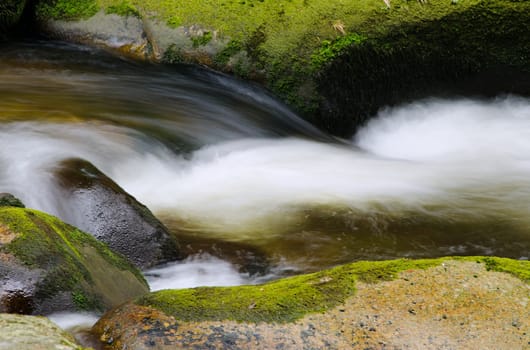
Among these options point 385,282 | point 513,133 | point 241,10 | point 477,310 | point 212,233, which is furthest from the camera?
point 241,10

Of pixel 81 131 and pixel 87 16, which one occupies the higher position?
pixel 87 16

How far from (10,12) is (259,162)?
20.2 feet

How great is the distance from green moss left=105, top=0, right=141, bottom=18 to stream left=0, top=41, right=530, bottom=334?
724 mm

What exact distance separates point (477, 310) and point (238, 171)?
503cm

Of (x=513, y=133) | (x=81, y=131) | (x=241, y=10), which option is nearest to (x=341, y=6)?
(x=241, y=10)

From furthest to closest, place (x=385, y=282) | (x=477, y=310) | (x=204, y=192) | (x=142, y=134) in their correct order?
(x=142, y=134), (x=204, y=192), (x=385, y=282), (x=477, y=310)

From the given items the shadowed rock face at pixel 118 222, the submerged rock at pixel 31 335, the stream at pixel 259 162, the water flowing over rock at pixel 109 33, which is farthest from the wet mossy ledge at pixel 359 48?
the submerged rock at pixel 31 335

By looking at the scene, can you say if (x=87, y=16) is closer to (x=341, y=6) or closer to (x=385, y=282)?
(x=341, y=6)

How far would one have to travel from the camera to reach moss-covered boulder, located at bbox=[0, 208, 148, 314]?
3.17 meters

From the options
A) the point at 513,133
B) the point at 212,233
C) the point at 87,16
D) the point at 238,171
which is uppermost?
the point at 87,16

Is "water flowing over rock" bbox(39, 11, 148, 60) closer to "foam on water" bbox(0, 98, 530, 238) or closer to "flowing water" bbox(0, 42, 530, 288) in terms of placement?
"flowing water" bbox(0, 42, 530, 288)

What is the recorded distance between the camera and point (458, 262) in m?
3.22

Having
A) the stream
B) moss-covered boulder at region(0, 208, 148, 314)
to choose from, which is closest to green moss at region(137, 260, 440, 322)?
moss-covered boulder at region(0, 208, 148, 314)

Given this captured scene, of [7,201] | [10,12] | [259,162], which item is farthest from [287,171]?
[10,12]
